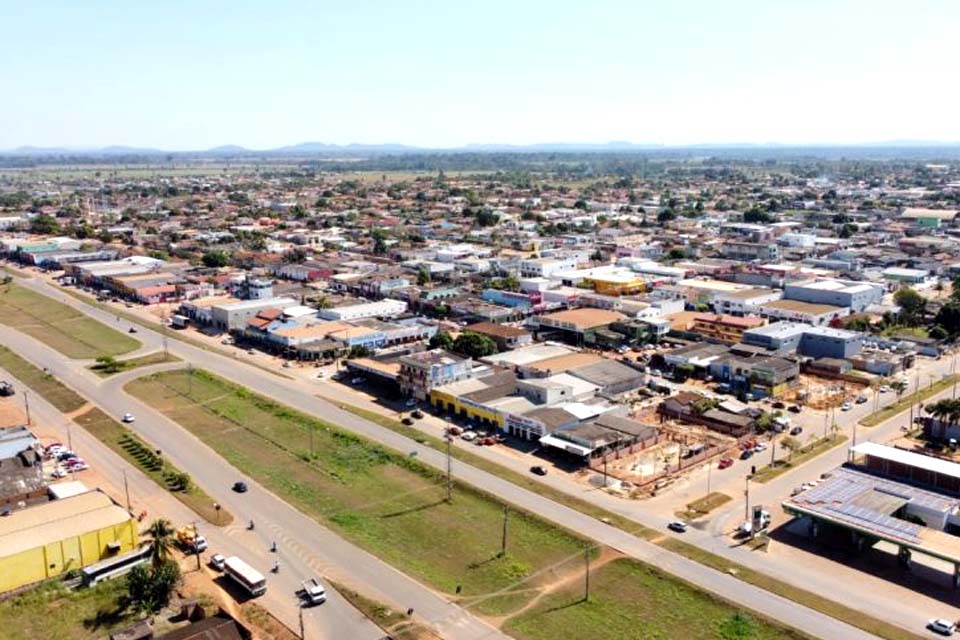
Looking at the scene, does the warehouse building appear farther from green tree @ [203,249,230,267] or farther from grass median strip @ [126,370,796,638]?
green tree @ [203,249,230,267]

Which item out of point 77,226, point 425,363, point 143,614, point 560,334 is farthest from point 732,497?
point 77,226

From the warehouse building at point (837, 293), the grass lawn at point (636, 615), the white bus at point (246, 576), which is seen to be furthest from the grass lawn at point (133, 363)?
the warehouse building at point (837, 293)

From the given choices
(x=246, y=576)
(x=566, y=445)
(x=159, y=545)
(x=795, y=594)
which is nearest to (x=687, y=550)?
(x=795, y=594)

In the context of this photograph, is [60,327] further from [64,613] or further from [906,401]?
[906,401]

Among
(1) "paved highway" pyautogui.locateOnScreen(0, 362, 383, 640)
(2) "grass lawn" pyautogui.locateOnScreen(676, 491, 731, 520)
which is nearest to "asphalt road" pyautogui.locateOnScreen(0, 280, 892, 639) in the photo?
(1) "paved highway" pyautogui.locateOnScreen(0, 362, 383, 640)

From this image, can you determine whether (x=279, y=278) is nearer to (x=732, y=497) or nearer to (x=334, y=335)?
(x=334, y=335)

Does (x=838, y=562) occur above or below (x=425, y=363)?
below
